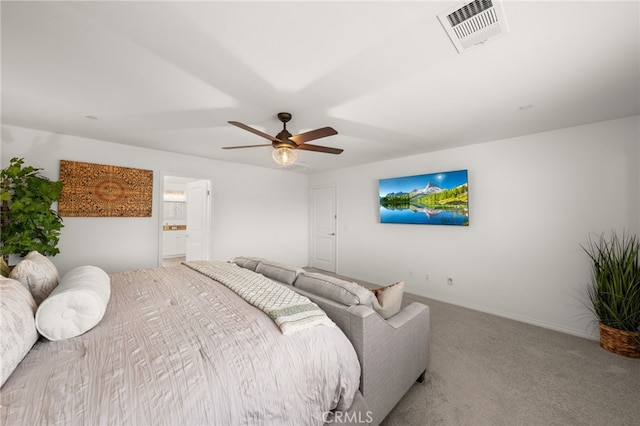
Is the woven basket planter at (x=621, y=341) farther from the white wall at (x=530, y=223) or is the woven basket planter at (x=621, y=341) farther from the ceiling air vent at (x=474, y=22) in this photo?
the ceiling air vent at (x=474, y=22)

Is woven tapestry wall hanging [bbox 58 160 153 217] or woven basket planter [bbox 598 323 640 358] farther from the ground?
woven tapestry wall hanging [bbox 58 160 153 217]

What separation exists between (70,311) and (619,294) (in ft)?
14.2

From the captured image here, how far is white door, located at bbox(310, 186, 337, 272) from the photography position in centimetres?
565

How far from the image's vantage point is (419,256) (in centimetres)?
426

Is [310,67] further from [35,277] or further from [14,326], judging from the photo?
[35,277]

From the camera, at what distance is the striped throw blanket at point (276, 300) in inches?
55.8

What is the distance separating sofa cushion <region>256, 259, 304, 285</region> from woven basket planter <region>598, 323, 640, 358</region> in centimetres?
316

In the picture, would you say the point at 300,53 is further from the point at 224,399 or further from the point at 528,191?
the point at 528,191

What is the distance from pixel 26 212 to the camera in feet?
9.04

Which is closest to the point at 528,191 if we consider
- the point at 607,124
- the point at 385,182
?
Result: the point at 607,124

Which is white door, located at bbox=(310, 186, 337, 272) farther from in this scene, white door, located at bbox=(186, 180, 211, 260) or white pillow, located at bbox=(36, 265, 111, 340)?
white pillow, located at bbox=(36, 265, 111, 340)

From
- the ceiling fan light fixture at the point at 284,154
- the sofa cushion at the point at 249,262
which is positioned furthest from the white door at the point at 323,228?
the ceiling fan light fixture at the point at 284,154

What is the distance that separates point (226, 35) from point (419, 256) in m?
4.02

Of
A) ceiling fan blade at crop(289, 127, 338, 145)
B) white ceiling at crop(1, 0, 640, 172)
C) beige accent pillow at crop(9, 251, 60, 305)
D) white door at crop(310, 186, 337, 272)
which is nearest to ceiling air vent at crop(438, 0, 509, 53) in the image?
white ceiling at crop(1, 0, 640, 172)
